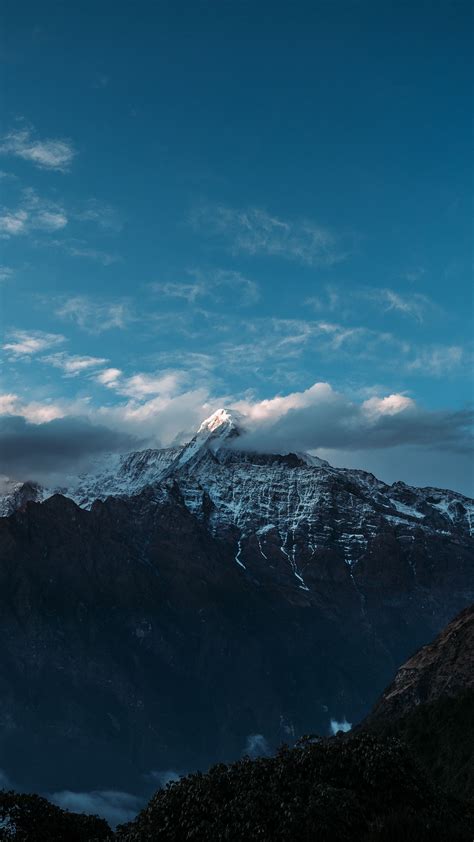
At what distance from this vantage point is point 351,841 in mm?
76250

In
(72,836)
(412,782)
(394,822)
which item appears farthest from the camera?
(72,836)

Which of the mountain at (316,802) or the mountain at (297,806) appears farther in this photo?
the mountain at (297,806)

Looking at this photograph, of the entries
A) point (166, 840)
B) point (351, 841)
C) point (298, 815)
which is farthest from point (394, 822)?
point (166, 840)

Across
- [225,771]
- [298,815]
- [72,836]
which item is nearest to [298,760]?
[225,771]

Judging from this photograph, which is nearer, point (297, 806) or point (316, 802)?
point (316, 802)

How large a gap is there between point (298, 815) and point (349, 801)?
5408 mm

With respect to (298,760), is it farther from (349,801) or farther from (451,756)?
(451,756)

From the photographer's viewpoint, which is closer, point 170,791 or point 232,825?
point 232,825

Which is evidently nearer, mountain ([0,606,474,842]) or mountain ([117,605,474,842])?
mountain ([117,605,474,842])

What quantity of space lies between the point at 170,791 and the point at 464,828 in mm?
29382

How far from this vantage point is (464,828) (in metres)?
79.9

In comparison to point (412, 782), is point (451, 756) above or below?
above

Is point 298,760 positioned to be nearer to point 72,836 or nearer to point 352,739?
point 352,739

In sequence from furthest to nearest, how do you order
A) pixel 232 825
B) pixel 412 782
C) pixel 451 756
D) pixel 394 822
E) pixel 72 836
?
pixel 451 756
pixel 72 836
pixel 412 782
pixel 232 825
pixel 394 822
